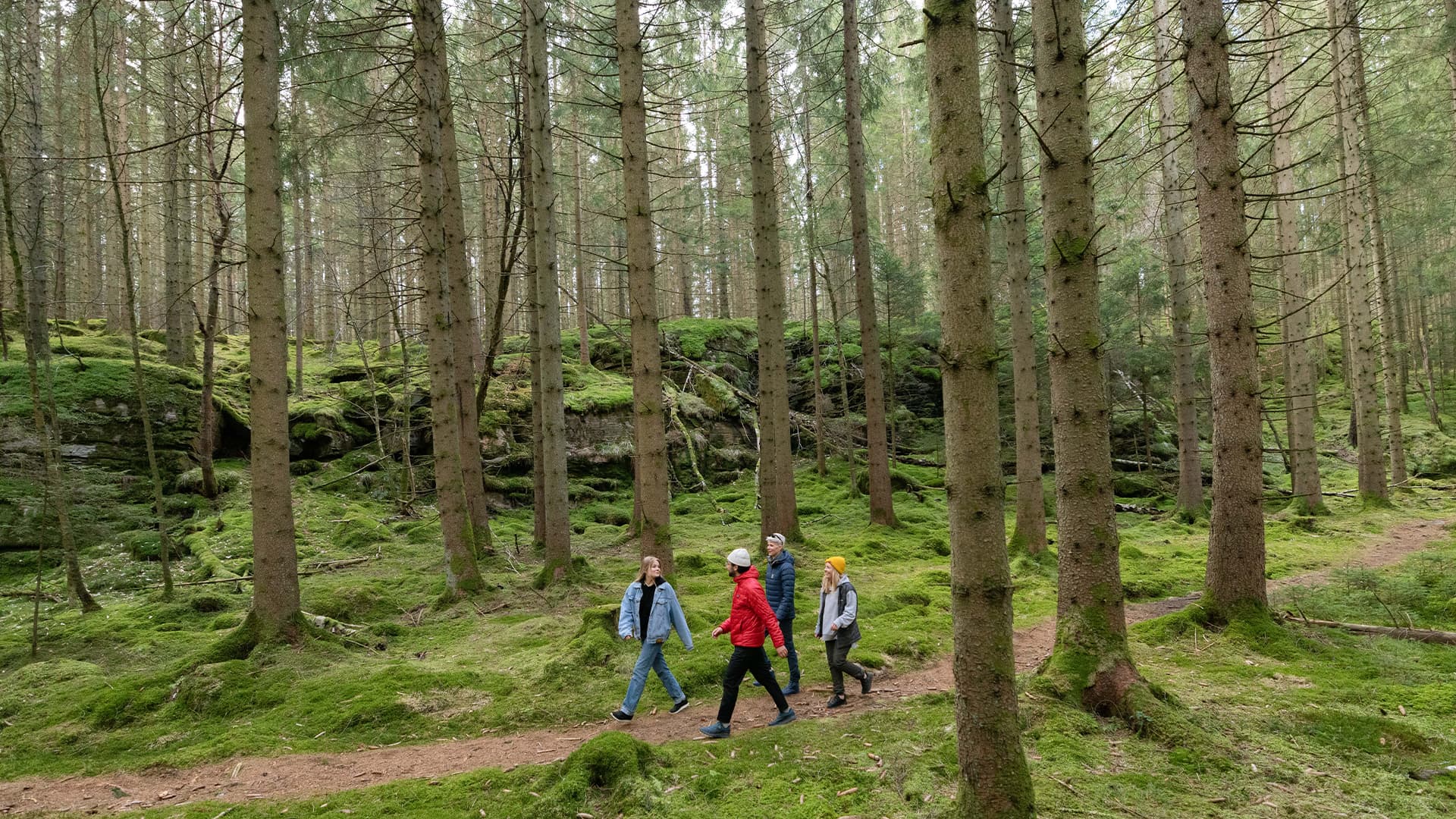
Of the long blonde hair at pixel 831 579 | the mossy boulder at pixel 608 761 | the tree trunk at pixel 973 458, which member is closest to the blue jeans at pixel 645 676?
the mossy boulder at pixel 608 761

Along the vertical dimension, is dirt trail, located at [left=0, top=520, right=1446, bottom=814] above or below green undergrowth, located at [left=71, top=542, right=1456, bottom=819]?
Result: below

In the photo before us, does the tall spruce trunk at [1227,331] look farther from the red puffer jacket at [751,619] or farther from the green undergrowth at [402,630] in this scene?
the red puffer jacket at [751,619]

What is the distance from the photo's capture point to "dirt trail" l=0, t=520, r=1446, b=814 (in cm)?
473

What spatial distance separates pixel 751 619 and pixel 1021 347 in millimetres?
7517

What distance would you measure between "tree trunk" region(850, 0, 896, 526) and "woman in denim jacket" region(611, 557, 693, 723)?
8162 mm

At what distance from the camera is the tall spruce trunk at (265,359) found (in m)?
7.08

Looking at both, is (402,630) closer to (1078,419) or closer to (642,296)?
(642,296)

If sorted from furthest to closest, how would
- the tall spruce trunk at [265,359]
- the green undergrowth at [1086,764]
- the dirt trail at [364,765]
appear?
the tall spruce trunk at [265,359] < the dirt trail at [364,765] < the green undergrowth at [1086,764]

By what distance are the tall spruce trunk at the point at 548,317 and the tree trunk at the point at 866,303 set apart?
20.1ft

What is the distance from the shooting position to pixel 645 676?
5.84 metres

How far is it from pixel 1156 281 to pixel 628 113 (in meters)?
15.0

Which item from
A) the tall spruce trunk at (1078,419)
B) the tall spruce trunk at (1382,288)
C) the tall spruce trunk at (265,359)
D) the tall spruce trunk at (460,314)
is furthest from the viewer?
the tall spruce trunk at (1382,288)

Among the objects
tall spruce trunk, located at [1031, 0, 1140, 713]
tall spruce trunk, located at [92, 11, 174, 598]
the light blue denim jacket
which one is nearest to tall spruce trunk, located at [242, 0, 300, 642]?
tall spruce trunk, located at [92, 11, 174, 598]

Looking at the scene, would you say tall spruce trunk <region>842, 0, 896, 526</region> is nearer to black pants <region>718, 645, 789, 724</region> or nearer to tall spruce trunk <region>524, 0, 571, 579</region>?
tall spruce trunk <region>524, 0, 571, 579</region>
